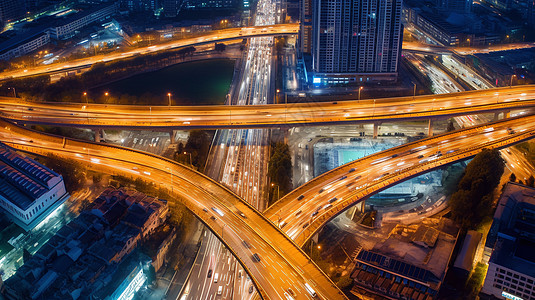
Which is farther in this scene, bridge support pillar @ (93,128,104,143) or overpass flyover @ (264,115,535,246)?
bridge support pillar @ (93,128,104,143)

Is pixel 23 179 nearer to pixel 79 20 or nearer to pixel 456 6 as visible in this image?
pixel 79 20

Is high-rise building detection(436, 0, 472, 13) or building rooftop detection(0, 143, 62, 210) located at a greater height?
high-rise building detection(436, 0, 472, 13)

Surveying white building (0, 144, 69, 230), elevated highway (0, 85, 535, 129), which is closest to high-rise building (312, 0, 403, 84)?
elevated highway (0, 85, 535, 129)

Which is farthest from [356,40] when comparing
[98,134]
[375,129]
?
[98,134]

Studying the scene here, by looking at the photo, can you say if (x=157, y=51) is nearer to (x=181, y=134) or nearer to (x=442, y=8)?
(x=181, y=134)

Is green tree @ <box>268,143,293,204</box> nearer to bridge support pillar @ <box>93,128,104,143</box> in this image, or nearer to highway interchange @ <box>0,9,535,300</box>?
highway interchange @ <box>0,9,535,300</box>

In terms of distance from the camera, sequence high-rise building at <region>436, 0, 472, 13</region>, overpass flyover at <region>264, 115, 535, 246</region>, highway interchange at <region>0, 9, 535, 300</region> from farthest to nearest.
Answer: high-rise building at <region>436, 0, 472, 13</region>
overpass flyover at <region>264, 115, 535, 246</region>
highway interchange at <region>0, 9, 535, 300</region>
